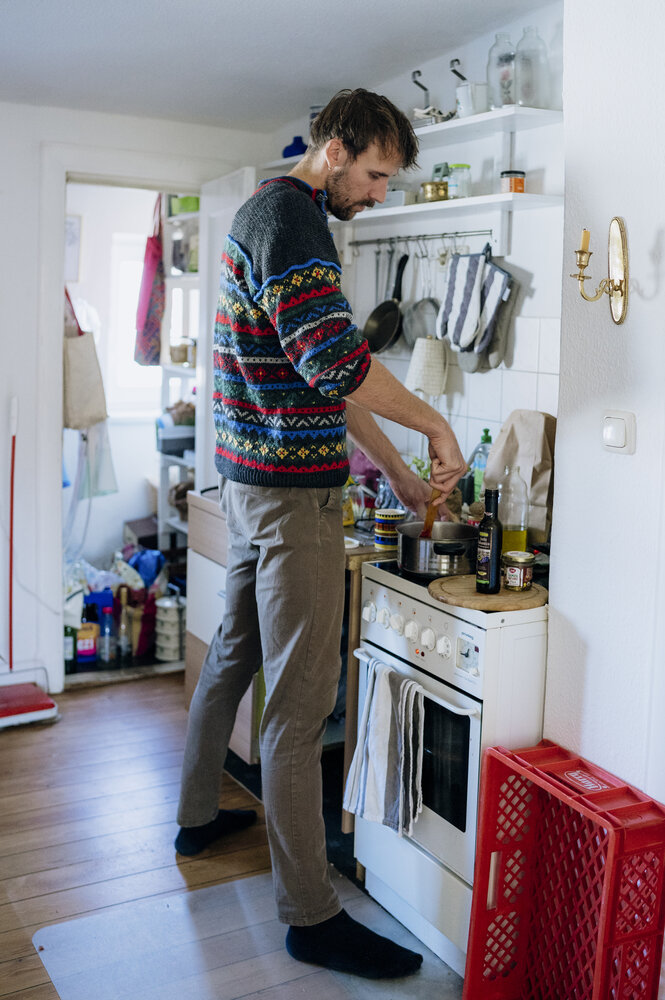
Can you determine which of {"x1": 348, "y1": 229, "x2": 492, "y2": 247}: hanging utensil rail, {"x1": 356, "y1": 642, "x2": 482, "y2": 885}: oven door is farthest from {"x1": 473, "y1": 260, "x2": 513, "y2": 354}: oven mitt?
{"x1": 356, "y1": 642, "x2": 482, "y2": 885}: oven door

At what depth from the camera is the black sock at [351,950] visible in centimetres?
199

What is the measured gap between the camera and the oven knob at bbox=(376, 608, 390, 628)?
2125 mm

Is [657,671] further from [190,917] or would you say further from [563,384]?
[190,917]

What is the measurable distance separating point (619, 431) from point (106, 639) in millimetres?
2730

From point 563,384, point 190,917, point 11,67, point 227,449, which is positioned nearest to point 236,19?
point 11,67

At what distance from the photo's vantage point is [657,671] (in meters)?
1.68

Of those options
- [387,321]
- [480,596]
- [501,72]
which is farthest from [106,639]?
[501,72]

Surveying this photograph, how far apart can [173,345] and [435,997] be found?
3039 mm

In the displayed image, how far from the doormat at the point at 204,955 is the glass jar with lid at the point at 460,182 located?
183cm

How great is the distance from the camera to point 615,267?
1.68 meters

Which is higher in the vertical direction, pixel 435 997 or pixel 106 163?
pixel 106 163

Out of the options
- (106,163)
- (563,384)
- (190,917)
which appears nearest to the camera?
(563,384)

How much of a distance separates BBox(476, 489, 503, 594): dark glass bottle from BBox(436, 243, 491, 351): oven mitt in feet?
2.75

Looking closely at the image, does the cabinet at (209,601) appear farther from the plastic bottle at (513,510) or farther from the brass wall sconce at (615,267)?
the brass wall sconce at (615,267)
